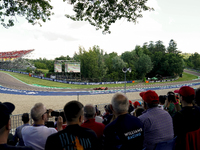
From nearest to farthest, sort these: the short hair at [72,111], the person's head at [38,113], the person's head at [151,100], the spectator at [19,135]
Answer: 1. the short hair at [72,111]
2. the person's head at [38,113]
3. the person's head at [151,100]
4. the spectator at [19,135]

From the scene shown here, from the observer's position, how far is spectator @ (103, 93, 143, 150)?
1.95 meters

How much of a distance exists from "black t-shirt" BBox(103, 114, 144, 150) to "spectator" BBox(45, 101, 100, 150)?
0.64 feet

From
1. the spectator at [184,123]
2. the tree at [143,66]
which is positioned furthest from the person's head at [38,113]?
the tree at [143,66]

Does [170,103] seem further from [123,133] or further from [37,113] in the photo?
[37,113]

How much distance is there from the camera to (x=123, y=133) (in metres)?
1.94

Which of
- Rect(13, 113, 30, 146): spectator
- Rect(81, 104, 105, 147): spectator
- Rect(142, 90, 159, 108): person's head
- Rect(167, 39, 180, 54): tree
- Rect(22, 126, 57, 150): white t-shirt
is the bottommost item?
Rect(13, 113, 30, 146): spectator

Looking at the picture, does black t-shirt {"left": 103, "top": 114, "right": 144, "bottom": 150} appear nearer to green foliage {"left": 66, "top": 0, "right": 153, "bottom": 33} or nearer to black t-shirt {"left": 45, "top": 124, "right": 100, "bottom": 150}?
black t-shirt {"left": 45, "top": 124, "right": 100, "bottom": 150}

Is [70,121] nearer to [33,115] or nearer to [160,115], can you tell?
[33,115]

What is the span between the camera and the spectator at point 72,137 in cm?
170

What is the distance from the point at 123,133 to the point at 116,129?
107 millimetres

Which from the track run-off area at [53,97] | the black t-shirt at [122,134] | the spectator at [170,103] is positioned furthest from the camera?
the track run-off area at [53,97]

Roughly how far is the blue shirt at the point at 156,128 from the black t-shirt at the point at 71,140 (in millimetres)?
1104

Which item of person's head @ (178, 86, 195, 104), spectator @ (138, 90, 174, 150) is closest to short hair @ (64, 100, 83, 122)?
spectator @ (138, 90, 174, 150)

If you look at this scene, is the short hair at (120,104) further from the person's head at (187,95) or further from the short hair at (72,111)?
the person's head at (187,95)
